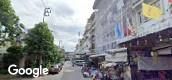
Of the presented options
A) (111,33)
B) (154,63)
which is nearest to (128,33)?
(154,63)

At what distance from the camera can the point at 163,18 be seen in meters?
15.2

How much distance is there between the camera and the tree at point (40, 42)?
37.1 meters

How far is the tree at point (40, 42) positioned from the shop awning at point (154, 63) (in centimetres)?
2357

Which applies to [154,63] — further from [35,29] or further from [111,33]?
[35,29]

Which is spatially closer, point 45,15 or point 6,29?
point 6,29

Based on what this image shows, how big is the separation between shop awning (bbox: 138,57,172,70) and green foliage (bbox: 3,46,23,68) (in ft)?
→ 81.0

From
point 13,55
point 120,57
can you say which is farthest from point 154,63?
point 13,55

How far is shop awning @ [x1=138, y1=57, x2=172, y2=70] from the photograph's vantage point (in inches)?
608

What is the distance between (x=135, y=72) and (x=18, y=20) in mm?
16633

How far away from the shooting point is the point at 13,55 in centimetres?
3694
